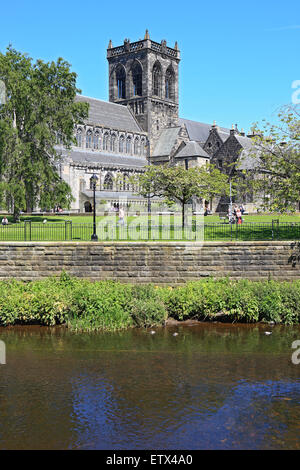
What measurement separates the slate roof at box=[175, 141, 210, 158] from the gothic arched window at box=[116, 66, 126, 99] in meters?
22.3

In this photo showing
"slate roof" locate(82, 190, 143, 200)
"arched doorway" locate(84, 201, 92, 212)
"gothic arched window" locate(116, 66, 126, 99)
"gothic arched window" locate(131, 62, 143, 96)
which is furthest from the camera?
"gothic arched window" locate(116, 66, 126, 99)

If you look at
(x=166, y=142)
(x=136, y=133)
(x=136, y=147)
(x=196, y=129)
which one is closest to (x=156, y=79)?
(x=196, y=129)

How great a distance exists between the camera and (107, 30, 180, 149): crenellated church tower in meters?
91.2

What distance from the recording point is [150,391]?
11992mm

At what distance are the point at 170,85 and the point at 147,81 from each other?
323 inches

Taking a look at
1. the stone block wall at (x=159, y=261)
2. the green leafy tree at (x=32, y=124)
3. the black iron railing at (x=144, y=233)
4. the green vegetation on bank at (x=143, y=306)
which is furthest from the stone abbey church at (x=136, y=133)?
the green vegetation on bank at (x=143, y=306)

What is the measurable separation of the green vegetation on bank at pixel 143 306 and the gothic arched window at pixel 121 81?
81854mm

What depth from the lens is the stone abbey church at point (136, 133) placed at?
239 ft

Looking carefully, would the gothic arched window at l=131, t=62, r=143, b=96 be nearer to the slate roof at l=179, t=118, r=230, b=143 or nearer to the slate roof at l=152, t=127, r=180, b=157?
the slate roof at l=152, t=127, r=180, b=157

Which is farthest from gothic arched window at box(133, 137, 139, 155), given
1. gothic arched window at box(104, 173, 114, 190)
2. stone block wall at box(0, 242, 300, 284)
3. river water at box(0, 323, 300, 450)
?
river water at box(0, 323, 300, 450)

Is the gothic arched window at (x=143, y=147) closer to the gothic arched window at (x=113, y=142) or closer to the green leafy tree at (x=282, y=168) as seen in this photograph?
the gothic arched window at (x=113, y=142)

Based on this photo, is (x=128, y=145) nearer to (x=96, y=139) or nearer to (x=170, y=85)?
(x=96, y=139)
